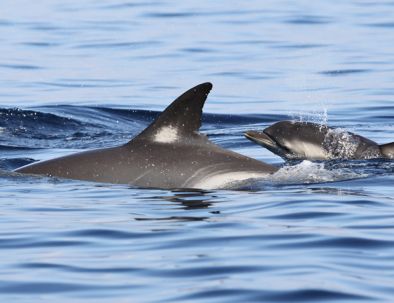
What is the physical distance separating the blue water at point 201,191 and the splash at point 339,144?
76 centimetres

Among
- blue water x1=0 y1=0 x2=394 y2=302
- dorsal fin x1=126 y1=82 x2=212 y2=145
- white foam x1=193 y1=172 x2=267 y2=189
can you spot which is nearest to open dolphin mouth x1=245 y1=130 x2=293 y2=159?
blue water x1=0 y1=0 x2=394 y2=302

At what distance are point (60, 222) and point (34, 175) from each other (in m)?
2.31

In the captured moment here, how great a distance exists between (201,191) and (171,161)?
0.58 m

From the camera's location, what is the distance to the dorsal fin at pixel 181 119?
29.4 ft

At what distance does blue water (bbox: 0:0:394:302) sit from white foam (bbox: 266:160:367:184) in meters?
0.03

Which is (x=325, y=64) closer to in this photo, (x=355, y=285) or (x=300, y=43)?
(x=300, y=43)

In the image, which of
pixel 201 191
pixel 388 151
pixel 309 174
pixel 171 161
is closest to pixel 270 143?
pixel 388 151

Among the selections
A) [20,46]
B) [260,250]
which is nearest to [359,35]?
[20,46]

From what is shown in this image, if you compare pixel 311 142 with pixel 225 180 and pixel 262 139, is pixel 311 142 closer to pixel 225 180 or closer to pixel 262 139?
pixel 262 139

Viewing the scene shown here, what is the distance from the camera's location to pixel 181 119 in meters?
9.12

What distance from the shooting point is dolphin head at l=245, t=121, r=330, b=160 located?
13031mm

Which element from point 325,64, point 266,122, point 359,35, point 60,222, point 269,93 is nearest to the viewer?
point 60,222

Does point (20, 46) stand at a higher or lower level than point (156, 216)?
higher

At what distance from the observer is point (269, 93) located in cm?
2398
